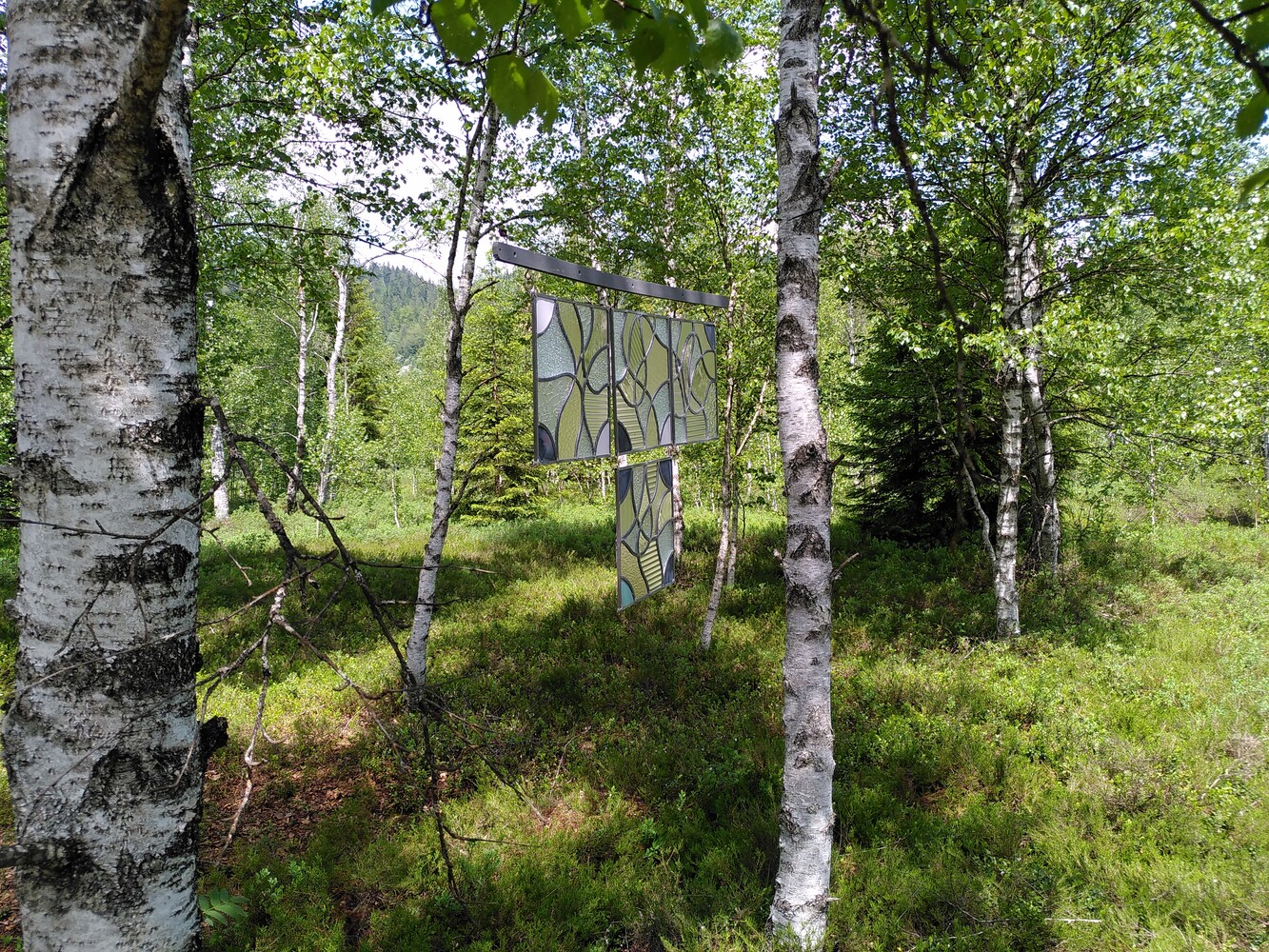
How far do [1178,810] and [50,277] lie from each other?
673 cm

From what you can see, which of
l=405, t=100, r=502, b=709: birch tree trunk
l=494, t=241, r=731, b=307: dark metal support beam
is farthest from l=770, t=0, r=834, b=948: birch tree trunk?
l=405, t=100, r=502, b=709: birch tree trunk

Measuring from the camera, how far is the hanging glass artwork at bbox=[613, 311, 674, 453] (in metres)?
5.08

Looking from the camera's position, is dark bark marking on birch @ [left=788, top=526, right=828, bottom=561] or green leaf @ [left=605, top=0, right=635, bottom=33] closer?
green leaf @ [left=605, top=0, right=635, bottom=33]

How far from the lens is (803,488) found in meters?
3.05

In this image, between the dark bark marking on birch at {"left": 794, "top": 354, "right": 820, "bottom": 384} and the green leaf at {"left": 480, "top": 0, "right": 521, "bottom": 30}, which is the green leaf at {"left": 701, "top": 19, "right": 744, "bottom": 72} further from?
the dark bark marking on birch at {"left": 794, "top": 354, "right": 820, "bottom": 384}

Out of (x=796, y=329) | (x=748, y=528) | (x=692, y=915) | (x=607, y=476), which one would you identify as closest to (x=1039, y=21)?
(x=796, y=329)

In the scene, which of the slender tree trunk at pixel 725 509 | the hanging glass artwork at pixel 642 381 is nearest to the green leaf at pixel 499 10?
the hanging glass artwork at pixel 642 381

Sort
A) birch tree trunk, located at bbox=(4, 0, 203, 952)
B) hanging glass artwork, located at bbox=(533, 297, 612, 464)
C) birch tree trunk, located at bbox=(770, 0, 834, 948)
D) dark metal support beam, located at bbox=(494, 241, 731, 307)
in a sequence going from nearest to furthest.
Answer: birch tree trunk, located at bbox=(4, 0, 203, 952) < birch tree trunk, located at bbox=(770, 0, 834, 948) < dark metal support beam, located at bbox=(494, 241, 731, 307) < hanging glass artwork, located at bbox=(533, 297, 612, 464)

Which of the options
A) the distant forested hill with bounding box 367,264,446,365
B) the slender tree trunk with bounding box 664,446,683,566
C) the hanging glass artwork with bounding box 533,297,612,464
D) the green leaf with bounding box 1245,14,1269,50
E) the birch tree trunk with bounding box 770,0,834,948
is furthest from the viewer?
the distant forested hill with bounding box 367,264,446,365

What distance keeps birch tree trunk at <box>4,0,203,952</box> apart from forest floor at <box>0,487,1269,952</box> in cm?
41

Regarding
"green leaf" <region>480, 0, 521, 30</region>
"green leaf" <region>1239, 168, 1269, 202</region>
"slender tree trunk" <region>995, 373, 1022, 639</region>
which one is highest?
"green leaf" <region>480, 0, 521, 30</region>

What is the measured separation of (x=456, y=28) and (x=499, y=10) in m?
0.21

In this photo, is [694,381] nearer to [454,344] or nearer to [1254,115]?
[454,344]

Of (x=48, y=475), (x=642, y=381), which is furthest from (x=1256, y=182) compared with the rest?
(x=642, y=381)
